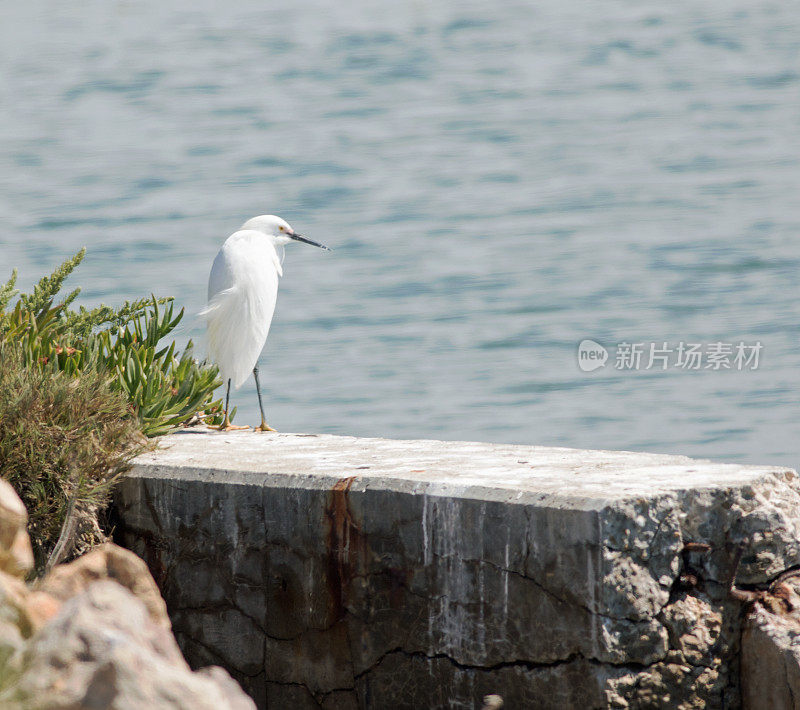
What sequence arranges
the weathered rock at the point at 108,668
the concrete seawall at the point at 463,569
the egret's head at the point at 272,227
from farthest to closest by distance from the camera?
the egret's head at the point at 272,227 < the concrete seawall at the point at 463,569 < the weathered rock at the point at 108,668

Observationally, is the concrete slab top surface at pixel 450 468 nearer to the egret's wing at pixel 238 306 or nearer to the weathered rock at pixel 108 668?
the egret's wing at pixel 238 306

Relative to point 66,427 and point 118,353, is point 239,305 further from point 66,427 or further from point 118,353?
point 66,427

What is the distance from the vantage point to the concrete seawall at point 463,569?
3.87 meters

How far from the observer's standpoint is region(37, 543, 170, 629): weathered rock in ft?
11.7

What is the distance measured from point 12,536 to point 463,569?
4.91 feet

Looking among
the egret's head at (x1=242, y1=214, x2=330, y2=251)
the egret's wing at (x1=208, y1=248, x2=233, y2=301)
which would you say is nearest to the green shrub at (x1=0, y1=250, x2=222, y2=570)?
the egret's wing at (x1=208, y1=248, x2=233, y2=301)

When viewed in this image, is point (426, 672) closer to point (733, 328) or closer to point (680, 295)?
point (733, 328)

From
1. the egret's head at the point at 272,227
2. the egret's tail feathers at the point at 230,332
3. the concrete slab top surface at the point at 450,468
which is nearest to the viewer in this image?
the concrete slab top surface at the point at 450,468

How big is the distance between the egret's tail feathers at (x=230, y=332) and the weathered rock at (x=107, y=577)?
3085mm

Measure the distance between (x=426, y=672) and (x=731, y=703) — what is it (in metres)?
1.06

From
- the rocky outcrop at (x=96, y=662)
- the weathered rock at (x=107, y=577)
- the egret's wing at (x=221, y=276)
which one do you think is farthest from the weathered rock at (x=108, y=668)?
the egret's wing at (x=221, y=276)

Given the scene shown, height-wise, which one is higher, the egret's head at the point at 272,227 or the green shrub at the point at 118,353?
the egret's head at the point at 272,227

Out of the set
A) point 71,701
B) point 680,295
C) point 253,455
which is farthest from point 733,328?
point 71,701

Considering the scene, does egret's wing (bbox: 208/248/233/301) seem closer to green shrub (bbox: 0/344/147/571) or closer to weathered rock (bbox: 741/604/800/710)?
green shrub (bbox: 0/344/147/571)
